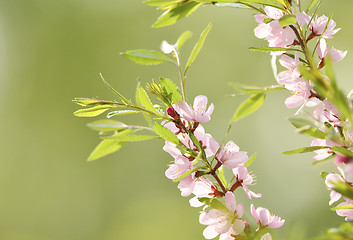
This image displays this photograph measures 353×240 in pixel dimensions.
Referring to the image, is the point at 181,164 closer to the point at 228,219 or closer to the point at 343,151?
the point at 228,219

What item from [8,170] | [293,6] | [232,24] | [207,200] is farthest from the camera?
[232,24]

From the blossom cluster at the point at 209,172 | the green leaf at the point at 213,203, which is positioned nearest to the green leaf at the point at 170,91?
the blossom cluster at the point at 209,172

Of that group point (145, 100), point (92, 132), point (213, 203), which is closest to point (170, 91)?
point (145, 100)

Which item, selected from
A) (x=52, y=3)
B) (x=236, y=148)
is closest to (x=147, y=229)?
(x=52, y=3)

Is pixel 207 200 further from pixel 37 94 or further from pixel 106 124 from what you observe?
pixel 37 94

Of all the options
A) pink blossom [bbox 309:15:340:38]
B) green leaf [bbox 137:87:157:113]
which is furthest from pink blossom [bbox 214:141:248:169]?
pink blossom [bbox 309:15:340:38]

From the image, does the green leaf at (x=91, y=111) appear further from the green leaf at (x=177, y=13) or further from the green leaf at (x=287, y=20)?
the green leaf at (x=287, y=20)
